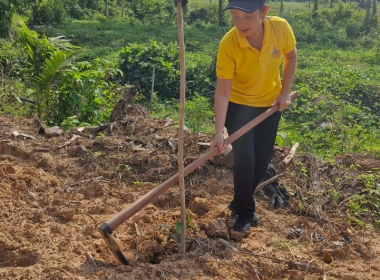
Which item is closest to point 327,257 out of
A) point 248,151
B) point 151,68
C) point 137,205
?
point 248,151

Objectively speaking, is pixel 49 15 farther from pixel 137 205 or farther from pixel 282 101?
pixel 137 205

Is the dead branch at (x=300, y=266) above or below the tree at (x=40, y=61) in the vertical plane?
below

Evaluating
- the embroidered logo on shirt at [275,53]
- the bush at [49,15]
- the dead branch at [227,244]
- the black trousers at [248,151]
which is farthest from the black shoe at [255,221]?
the bush at [49,15]

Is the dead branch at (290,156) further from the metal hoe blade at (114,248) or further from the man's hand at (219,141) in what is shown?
the metal hoe blade at (114,248)

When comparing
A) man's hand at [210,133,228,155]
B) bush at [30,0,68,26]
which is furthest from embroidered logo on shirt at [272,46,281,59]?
bush at [30,0,68,26]

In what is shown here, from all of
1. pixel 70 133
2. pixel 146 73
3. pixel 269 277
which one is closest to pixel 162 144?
pixel 70 133

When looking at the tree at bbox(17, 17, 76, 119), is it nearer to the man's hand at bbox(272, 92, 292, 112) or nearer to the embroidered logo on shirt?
the man's hand at bbox(272, 92, 292, 112)

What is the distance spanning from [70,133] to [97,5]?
24.5 meters

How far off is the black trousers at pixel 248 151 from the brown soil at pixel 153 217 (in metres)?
0.27

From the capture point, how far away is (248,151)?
3531 mm

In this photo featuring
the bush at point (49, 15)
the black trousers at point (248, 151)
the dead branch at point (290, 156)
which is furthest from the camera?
the bush at point (49, 15)

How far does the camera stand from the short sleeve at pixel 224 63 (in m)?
3.27

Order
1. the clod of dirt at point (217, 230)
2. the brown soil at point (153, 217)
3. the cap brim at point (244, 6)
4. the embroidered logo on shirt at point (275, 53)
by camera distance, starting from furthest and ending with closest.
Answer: the clod of dirt at point (217, 230) < the embroidered logo on shirt at point (275, 53) < the brown soil at point (153, 217) < the cap brim at point (244, 6)

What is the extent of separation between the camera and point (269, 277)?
3.24 m
